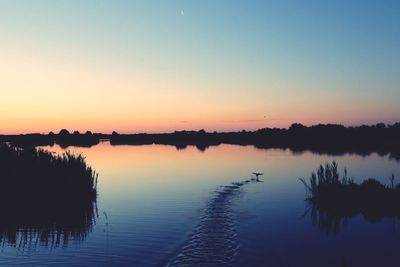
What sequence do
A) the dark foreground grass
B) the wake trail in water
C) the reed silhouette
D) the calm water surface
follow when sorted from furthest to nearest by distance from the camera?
the reed silhouette
the dark foreground grass
the calm water surface
the wake trail in water

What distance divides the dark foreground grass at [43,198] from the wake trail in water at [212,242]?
5.42 meters

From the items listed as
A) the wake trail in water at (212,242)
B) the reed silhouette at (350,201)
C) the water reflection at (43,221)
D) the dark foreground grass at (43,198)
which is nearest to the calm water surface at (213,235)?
the wake trail in water at (212,242)

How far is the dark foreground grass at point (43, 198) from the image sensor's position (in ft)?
65.0

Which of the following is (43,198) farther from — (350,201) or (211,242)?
(350,201)

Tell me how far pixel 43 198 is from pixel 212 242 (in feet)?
41.7

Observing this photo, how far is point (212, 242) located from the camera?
17703 mm

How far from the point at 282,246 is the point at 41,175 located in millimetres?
16058

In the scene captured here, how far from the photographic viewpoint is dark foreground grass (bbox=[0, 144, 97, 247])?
780 inches

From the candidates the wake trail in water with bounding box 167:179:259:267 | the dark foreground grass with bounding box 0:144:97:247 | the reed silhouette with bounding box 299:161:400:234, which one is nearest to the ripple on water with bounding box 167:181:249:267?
the wake trail in water with bounding box 167:179:259:267

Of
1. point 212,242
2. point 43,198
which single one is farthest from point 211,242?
point 43,198

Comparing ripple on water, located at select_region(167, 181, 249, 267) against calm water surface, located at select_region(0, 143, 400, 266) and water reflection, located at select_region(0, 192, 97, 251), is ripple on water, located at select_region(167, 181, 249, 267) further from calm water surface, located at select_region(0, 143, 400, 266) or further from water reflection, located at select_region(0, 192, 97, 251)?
water reflection, located at select_region(0, 192, 97, 251)

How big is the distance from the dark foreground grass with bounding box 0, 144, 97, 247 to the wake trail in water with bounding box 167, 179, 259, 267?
17.8 ft

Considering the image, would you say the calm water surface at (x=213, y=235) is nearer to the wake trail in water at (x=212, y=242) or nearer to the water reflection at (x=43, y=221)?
the wake trail in water at (x=212, y=242)

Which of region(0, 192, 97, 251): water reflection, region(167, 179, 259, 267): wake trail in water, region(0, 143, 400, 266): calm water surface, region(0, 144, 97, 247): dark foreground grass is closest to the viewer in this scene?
region(167, 179, 259, 267): wake trail in water
